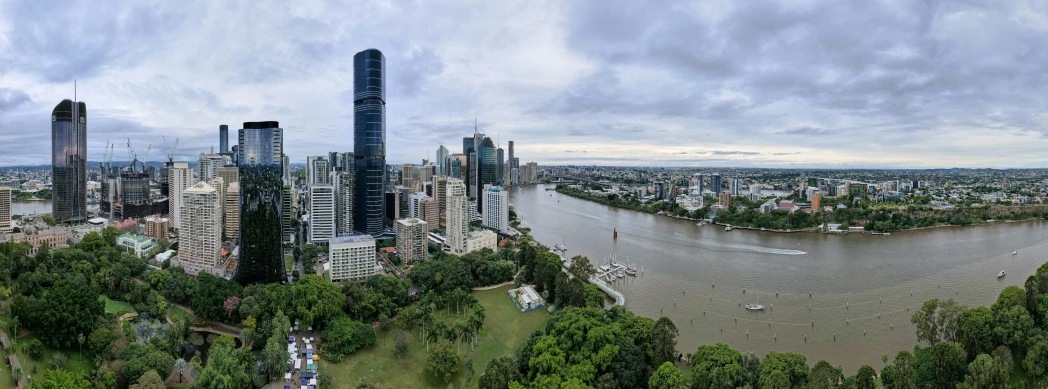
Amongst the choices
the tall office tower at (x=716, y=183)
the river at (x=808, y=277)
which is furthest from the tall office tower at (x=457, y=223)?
the tall office tower at (x=716, y=183)

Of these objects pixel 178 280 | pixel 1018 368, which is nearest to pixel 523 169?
pixel 178 280

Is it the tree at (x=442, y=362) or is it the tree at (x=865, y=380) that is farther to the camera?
the tree at (x=442, y=362)

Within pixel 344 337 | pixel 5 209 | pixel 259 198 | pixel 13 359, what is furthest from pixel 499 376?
pixel 5 209

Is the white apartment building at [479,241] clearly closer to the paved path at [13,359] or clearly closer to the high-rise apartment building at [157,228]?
the paved path at [13,359]

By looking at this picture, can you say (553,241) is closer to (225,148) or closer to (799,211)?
(799,211)

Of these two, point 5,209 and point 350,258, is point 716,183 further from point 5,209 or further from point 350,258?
point 5,209

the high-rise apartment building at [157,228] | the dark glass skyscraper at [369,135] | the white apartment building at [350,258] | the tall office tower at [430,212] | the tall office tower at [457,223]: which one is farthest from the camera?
the tall office tower at [430,212]

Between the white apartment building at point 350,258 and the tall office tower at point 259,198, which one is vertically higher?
the tall office tower at point 259,198
